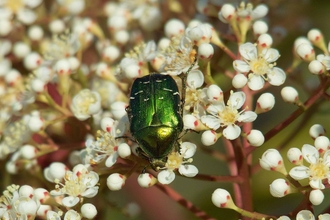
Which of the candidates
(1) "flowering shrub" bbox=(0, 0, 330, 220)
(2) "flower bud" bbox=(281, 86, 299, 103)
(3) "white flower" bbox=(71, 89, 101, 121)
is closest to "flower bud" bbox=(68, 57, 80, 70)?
(1) "flowering shrub" bbox=(0, 0, 330, 220)

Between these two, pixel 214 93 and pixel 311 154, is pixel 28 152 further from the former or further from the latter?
pixel 311 154

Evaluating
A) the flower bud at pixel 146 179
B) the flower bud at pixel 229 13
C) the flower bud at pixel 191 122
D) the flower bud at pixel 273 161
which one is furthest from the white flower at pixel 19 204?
the flower bud at pixel 229 13

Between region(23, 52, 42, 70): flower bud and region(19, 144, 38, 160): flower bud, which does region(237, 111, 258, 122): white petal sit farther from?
region(23, 52, 42, 70): flower bud

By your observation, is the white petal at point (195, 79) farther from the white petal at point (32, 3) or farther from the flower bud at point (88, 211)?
the white petal at point (32, 3)

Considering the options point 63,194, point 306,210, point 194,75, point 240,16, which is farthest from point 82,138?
point 306,210

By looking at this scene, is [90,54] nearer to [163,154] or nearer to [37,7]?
[37,7]
